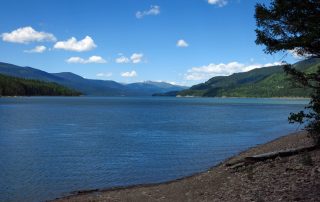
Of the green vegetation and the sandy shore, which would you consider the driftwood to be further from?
the green vegetation

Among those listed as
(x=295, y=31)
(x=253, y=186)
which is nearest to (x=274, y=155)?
(x=253, y=186)

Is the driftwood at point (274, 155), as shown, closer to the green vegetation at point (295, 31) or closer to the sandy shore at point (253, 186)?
the sandy shore at point (253, 186)

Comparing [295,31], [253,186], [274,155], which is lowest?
[253,186]

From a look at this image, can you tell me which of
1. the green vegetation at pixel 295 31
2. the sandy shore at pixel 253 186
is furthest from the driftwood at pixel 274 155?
the green vegetation at pixel 295 31

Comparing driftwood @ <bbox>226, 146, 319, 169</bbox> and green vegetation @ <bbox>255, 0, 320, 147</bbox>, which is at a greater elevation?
green vegetation @ <bbox>255, 0, 320, 147</bbox>

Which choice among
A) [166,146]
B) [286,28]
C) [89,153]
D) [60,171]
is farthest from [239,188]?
[166,146]

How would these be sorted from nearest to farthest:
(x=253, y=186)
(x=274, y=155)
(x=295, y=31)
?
(x=295, y=31), (x=253, y=186), (x=274, y=155)

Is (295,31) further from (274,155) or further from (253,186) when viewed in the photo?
(274,155)

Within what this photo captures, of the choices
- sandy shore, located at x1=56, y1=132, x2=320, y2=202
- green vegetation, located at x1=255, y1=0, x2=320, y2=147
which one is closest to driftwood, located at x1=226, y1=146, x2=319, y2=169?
sandy shore, located at x1=56, y1=132, x2=320, y2=202

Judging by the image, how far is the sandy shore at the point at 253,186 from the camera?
18000 millimetres

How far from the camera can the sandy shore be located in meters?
18.0

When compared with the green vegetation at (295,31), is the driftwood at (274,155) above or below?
below

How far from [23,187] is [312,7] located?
2453 centimetres

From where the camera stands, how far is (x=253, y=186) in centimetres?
2103
